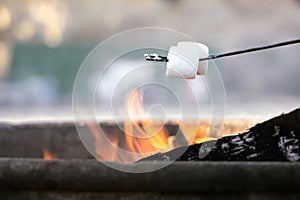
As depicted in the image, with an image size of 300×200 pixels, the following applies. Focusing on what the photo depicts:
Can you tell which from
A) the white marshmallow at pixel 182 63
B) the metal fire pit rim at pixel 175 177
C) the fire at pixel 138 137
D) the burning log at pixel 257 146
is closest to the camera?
the metal fire pit rim at pixel 175 177

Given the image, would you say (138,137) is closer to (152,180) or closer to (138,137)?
(138,137)

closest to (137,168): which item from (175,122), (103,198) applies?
(103,198)

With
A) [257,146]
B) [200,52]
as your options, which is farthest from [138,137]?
[200,52]

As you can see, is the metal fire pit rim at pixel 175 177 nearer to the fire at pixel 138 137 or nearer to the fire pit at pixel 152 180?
the fire pit at pixel 152 180

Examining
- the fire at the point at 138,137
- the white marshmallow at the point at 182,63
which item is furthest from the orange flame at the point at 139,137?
the white marshmallow at the point at 182,63

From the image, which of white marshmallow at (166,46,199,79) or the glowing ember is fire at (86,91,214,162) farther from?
white marshmallow at (166,46,199,79)

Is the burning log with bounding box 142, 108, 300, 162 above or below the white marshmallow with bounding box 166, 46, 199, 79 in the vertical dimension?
below

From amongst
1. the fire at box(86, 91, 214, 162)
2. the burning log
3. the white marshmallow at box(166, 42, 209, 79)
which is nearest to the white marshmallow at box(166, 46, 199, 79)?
the white marshmallow at box(166, 42, 209, 79)

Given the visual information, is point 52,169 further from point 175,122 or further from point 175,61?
point 175,122
